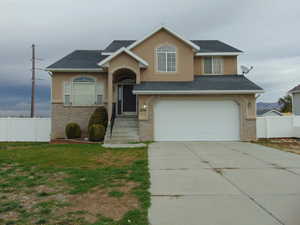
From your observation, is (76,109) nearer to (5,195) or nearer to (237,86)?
(237,86)

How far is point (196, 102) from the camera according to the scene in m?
15.0

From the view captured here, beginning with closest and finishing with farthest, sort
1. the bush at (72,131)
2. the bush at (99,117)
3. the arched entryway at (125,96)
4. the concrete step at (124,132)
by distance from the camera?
the concrete step at (124,132)
the bush at (99,117)
the bush at (72,131)
the arched entryway at (125,96)

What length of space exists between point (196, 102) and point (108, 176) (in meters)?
9.60

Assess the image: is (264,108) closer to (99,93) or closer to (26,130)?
(99,93)

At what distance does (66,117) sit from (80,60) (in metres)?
4.46

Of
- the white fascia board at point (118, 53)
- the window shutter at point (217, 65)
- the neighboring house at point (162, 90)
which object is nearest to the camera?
the neighboring house at point (162, 90)

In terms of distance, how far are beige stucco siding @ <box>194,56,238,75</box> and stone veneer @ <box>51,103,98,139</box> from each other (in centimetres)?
830

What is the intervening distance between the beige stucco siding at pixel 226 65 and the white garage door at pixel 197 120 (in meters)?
4.08

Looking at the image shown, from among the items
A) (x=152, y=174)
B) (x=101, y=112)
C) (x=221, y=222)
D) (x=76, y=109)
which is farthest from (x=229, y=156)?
(x=76, y=109)

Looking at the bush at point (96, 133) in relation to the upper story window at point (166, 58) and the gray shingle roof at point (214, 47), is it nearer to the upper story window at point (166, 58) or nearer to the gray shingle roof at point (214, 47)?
the upper story window at point (166, 58)

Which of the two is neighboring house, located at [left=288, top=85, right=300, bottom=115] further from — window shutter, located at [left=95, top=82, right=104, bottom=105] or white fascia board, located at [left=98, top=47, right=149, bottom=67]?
window shutter, located at [left=95, top=82, right=104, bottom=105]

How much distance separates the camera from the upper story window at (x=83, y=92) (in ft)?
55.5

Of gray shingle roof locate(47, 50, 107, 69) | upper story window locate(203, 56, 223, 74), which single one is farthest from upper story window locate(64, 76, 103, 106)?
upper story window locate(203, 56, 223, 74)

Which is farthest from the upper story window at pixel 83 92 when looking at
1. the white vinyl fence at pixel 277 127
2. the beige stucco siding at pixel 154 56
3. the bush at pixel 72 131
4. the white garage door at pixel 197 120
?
the white vinyl fence at pixel 277 127
